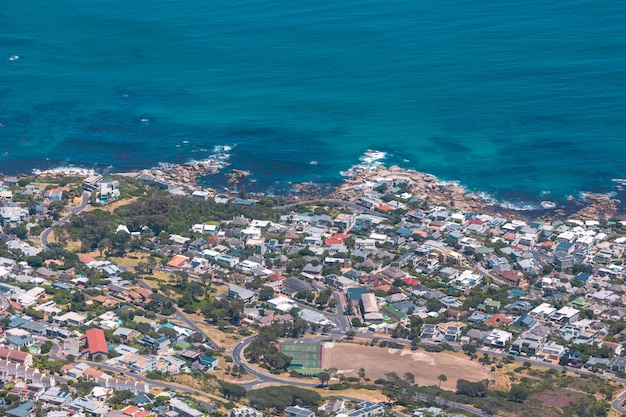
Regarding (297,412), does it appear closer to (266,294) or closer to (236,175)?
(266,294)

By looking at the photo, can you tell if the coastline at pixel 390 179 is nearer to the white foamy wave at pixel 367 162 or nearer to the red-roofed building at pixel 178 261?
the white foamy wave at pixel 367 162

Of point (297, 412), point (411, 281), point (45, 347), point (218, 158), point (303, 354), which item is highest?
point (218, 158)

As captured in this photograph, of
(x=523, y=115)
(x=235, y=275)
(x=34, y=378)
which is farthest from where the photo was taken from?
(x=523, y=115)

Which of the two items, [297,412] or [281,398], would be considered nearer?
[297,412]

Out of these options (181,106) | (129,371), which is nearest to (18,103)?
(181,106)

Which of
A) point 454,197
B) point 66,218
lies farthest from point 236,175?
point 454,197

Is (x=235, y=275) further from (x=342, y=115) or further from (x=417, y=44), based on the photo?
(x=417, y=44)

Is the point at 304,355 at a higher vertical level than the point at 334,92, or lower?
lower
